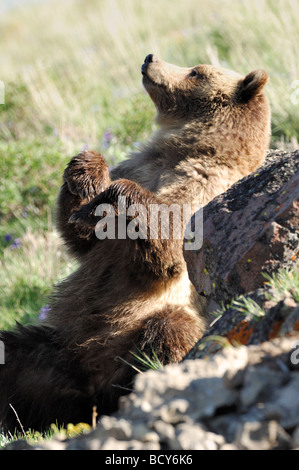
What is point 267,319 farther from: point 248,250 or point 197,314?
point 197,314

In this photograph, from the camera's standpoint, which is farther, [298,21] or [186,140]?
[298,21]

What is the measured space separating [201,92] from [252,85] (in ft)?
1.23

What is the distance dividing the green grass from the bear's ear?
8.28ft

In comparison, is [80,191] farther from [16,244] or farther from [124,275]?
[16,244]

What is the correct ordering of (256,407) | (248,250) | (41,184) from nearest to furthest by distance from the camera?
(256,407)
(248,250)
(41,184)

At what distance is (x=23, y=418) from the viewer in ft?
12.5

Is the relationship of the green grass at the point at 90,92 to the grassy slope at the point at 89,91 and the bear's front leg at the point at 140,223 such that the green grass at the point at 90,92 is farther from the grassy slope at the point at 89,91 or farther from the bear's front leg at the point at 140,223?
the bear's front leg at the point at 140,223

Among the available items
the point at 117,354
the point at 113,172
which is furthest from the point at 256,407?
the point at 113,172

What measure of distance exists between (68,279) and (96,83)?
8584mm

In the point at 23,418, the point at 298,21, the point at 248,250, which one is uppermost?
the point at 298,21

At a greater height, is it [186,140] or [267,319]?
[186,140]

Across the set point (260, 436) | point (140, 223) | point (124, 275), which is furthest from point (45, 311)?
point (260, 436)

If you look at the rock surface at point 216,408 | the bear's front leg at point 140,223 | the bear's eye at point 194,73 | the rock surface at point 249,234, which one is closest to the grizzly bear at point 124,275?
the bear's front leg at point 140,223

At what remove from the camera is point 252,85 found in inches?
166
